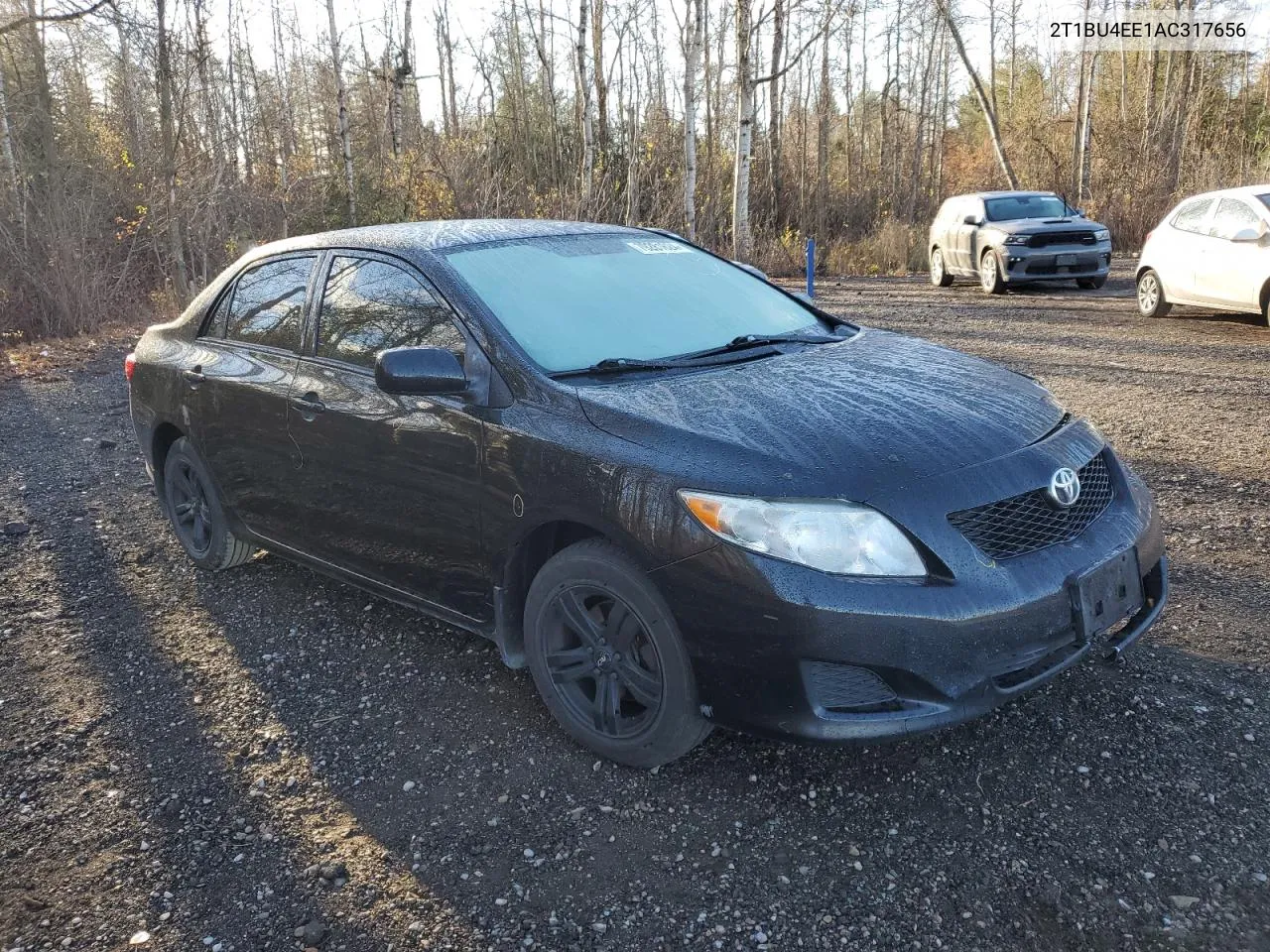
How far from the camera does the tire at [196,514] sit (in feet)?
15.8

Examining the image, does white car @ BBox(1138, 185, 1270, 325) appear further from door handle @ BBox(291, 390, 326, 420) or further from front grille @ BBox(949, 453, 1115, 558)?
door handle @ BBox(291, 390, 326, 420)

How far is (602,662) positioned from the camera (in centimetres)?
313

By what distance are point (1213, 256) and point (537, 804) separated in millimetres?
11029

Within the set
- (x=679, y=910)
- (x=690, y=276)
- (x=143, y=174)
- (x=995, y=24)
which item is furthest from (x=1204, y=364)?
(x=995, y=24)

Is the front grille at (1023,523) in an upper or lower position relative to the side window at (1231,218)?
lower

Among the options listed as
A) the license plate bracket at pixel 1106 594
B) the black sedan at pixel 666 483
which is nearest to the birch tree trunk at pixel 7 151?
the black sedan at pixel 666 483

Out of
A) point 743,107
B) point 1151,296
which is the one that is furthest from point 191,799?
point 743,107

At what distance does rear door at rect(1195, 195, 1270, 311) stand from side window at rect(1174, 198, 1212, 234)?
23cm

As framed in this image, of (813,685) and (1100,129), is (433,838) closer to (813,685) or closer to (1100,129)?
(813,685)

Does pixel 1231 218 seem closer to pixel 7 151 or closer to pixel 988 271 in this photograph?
pixel 988 271

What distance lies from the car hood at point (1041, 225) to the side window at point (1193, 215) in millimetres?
3648

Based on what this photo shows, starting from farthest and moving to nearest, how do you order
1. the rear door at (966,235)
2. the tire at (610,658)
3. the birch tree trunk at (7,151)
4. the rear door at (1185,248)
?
the rear door at (966,235), the birch tree trunk at (7,151), the rear door at (1185,248), the tire at (610,658)

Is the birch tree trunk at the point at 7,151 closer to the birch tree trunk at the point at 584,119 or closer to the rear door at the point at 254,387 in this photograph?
the birch tree trunk at the point at 584,119

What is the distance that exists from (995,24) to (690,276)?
126 feet
